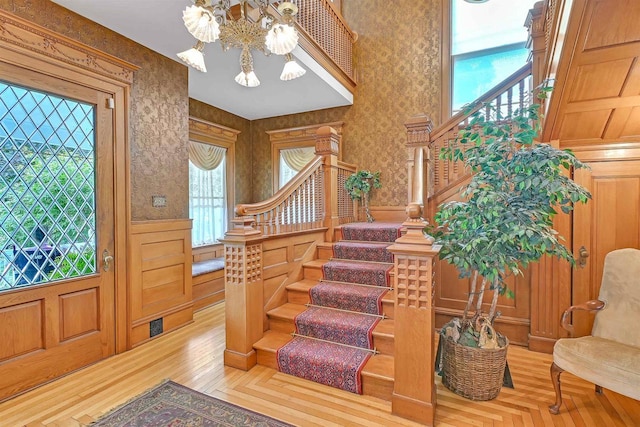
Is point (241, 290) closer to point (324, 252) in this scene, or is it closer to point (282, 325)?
point (282, 325)

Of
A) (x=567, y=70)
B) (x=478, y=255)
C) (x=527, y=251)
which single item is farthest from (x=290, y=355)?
(x=567, y=70)

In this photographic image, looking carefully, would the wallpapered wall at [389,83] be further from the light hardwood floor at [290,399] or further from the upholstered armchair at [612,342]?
the light hardwood floor at [290,399]

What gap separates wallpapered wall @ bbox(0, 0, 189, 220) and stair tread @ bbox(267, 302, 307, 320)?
5.51 ft

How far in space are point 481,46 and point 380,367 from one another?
4746mm

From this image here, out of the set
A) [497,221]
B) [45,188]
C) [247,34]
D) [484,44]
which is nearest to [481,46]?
[484,44]

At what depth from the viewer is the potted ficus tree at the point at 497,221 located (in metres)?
2.06

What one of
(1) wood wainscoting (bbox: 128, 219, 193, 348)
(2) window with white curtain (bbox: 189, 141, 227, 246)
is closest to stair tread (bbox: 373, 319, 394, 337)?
(1) wood wainscoting (bbox: 128, 219, 193, 348)

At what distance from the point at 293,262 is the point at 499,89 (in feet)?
9.53

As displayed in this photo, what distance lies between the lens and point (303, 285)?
334 cm

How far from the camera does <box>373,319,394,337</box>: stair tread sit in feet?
8.38

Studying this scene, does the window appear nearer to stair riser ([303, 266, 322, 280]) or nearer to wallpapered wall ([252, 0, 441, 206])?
wallpapered wall ([252, 0, 441, 206])

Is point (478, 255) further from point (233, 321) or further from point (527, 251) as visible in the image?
point (233, 321)

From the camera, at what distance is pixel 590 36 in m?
2.08

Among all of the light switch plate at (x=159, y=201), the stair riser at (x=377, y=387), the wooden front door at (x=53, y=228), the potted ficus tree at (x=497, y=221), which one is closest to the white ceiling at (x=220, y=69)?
the wooden front door at (x=53, y=228)
